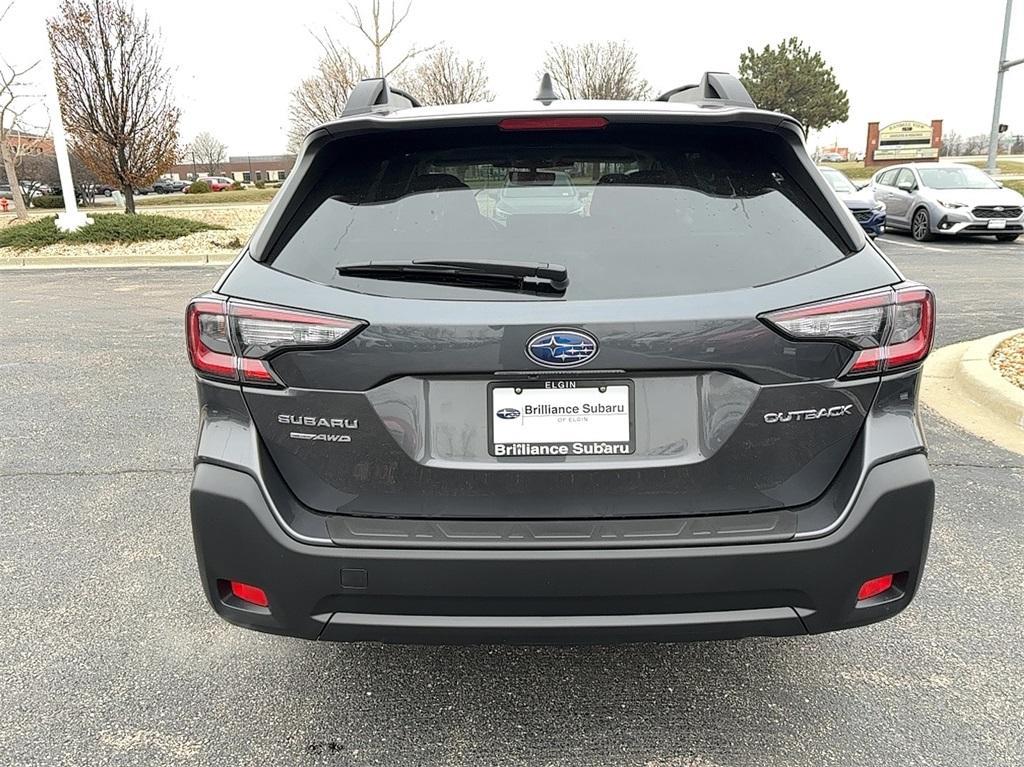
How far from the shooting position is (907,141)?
52.0 meters

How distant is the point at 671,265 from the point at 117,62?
2090cm

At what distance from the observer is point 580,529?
1.92 m

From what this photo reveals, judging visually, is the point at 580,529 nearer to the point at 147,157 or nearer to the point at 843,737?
the point at 843,737

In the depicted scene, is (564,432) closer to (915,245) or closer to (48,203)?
(915,245)

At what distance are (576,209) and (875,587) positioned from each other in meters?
1.25

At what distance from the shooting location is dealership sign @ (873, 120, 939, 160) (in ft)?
168

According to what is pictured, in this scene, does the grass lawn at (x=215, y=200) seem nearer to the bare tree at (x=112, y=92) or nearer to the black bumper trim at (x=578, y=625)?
the bare tree at (x=112, y=92)

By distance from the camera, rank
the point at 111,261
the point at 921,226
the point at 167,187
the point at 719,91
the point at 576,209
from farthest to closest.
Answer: the point at 167,187 → the point at 921,226 → the point at 111,261 → the point at 719,91 → the point at 576,209

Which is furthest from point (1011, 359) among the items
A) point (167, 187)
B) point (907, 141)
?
point (167, 187)

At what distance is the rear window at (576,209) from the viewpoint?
1945 millimetres

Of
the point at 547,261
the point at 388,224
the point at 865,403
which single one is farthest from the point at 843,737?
the point at 388,224

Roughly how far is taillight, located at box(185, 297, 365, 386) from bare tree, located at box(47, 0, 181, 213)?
788 inches

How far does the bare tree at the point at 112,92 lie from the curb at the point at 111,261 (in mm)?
4939

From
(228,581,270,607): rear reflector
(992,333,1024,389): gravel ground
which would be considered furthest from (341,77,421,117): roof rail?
(992,333,1024,389): gravel ground
